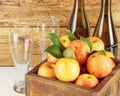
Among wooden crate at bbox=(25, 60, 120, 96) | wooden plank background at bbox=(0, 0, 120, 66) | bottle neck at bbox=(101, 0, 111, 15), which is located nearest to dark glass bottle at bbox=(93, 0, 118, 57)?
bottle neck at bbox=(101, 0, 111, 15)

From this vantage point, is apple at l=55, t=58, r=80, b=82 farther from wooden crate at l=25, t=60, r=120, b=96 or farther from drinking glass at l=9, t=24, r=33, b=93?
drinking glass at l=9, t=24, r=33, b=93

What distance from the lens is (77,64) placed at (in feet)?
2.02

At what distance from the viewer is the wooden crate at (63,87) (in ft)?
1.91

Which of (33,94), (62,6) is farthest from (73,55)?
(62,6)

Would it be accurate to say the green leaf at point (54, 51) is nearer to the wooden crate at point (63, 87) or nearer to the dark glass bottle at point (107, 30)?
the wooden crate at point (63, 87)

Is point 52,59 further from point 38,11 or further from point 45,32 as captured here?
point 38,11

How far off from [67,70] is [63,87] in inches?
1.6

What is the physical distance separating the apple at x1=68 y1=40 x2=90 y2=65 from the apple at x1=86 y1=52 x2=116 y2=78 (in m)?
0.02

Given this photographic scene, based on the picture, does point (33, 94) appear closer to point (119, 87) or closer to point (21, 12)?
point (119, 87)

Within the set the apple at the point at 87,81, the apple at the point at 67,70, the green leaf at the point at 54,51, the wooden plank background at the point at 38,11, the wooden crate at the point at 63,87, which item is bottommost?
the wooden crate at the point at 63,87

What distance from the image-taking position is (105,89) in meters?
0.61

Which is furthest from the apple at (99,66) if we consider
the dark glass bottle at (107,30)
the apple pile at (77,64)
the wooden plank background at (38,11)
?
the wooden plank background at (38,11)

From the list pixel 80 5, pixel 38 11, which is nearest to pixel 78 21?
pixel 80 5

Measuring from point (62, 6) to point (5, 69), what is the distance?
36 cm
